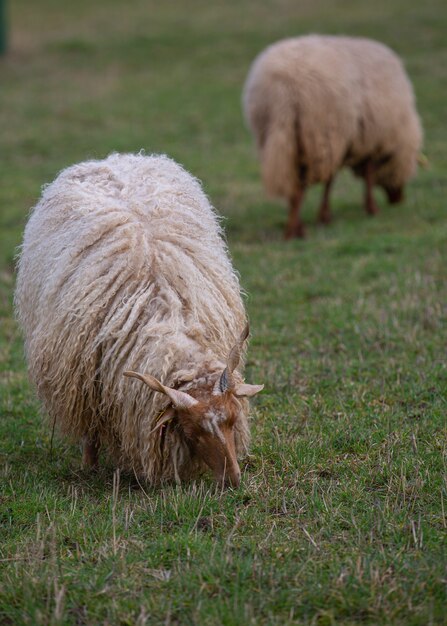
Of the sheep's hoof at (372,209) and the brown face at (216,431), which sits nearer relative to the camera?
the brown face at (216,431)

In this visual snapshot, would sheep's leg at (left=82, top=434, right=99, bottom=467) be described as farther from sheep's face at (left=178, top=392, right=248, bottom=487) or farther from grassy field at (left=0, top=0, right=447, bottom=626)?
sheep's face at (left=178, top=392, right=248, bottom=487)

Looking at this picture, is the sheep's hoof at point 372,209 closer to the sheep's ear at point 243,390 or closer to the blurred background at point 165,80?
the blurred background at point 165,80

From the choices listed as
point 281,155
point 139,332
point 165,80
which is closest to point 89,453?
point 139,332

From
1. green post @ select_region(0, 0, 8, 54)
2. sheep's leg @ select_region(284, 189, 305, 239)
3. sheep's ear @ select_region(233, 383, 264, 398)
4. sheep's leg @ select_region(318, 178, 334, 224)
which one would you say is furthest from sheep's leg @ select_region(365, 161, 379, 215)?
green post @ select_region(0, 0, 8, 54)

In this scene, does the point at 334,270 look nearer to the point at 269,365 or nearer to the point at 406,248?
the point at 406,248

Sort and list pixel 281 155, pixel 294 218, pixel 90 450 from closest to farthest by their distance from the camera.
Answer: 1. pixel 90 450
2. pixel 281 155
3. pixel 294 218

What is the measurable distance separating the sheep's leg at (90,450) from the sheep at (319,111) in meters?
5.10

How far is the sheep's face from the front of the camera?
14.1ft

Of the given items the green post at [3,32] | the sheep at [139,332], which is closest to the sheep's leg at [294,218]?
the sheep at [139,332]

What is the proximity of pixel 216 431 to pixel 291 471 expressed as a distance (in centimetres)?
57

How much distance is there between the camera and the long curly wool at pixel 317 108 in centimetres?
945

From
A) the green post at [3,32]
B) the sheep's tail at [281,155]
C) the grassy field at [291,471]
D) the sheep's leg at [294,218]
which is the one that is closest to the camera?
the grassy field at [291,471]

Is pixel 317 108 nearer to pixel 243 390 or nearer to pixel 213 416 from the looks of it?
pixel 243 390

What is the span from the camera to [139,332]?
15.0 ft
